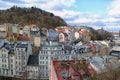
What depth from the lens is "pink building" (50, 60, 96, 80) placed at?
861 inches

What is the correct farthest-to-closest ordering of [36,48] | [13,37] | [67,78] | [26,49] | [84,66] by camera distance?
[13,37], [36,48], [26,49], [84,66], [67,78]

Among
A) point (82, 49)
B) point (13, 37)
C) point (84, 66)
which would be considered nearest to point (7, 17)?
point (13, 37)

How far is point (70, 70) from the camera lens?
22.5 meters

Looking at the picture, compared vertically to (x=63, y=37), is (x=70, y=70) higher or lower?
higher

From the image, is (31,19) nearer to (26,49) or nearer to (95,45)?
(95,45)

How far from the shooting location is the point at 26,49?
157 ft

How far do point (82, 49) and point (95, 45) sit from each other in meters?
9.66

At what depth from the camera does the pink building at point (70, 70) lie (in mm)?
21875

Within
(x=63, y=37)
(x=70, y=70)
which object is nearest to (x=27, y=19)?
(x=63, y=37)

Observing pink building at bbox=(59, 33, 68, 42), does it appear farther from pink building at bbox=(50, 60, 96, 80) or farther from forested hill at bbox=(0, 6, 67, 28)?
pink building at bbox=(50, 60, 96, 80)

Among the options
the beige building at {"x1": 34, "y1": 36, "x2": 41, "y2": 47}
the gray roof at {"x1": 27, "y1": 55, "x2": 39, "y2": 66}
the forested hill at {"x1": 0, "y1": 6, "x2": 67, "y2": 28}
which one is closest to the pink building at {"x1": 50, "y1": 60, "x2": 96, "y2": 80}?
the gray roof at {"x1": 27, "y1": 55, "x2": 39, "y2": 66}

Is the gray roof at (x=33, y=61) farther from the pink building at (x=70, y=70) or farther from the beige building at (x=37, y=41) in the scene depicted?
the pink building at (x=70, y=70)

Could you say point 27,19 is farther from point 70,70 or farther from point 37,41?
point 70,70

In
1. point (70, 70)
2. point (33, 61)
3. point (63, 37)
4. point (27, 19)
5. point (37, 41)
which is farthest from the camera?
point (27, 19)
